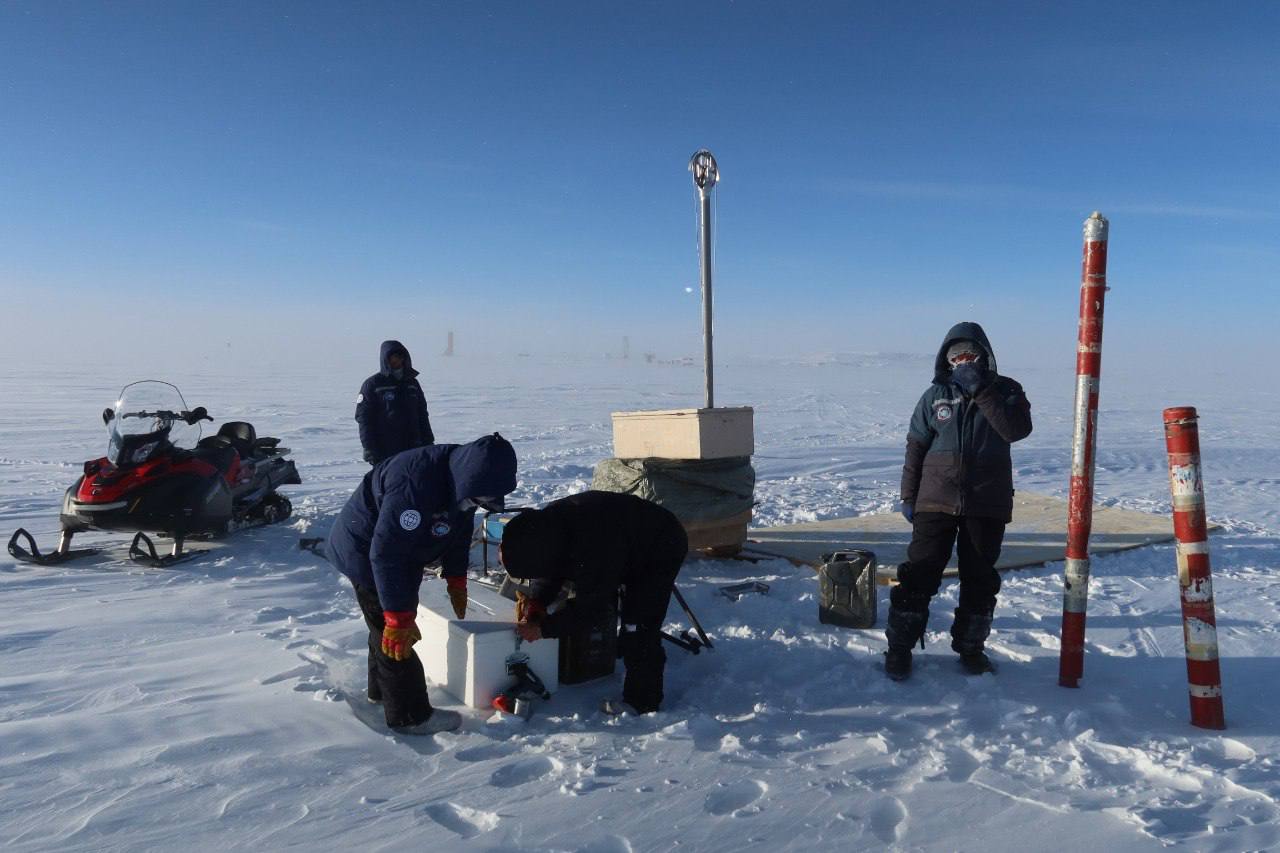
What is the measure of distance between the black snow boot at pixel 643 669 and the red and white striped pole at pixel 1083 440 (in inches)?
68.9

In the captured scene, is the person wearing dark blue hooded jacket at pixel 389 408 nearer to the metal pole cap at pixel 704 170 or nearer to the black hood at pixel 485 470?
the metal pole cap at pixel 704 170

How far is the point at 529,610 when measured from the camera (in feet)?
11.9

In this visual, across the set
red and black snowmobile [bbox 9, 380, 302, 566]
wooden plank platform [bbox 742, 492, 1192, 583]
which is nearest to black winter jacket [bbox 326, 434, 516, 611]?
wooden plank platform [bbox 742, 492, 1192, 583]

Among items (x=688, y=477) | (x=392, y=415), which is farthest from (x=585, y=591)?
(x=392, y=415)

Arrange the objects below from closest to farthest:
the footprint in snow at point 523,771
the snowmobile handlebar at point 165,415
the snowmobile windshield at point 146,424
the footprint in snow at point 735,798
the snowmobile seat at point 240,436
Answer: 1. the footprint in snow at point 735,798
2. the footprint in snow at point 523,771
3. the snowmobile windshield at point 146,424
4. the snowmobile handlebar at point 165,415
5. the snowmobile seat at point 240,436

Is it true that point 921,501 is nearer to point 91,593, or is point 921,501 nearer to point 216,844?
point 216,844

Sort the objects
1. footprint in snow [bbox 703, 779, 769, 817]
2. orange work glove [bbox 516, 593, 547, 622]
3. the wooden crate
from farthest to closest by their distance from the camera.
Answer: the wooden crate, orange work glove [bbox 516, 593, 547, 622], footprint in snow [bbox 703, 779, 769, 817]

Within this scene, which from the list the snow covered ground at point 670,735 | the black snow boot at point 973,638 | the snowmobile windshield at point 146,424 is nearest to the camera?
the snow covered ground at point 670,735

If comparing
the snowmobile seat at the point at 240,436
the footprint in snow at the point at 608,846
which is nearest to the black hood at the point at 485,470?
the footprint in snow at the point at 608,846

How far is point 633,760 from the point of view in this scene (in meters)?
3.07

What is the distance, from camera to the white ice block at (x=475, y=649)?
11.6 ft

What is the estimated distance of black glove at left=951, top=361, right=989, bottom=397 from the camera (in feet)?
12.1

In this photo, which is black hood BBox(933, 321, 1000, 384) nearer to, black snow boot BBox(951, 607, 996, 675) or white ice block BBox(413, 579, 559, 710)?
black snow boot BBox(951, 607, 996, 675)

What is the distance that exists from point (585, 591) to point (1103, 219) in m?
2.60
